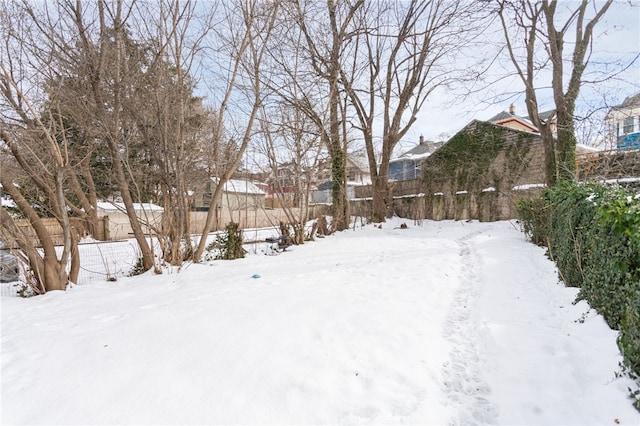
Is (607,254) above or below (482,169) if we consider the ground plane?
below

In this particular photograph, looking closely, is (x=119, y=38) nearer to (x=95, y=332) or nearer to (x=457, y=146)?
A: (x=95, y=332)

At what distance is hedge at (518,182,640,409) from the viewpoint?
220 centimetres

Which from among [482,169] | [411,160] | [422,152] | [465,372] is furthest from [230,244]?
[422,152]

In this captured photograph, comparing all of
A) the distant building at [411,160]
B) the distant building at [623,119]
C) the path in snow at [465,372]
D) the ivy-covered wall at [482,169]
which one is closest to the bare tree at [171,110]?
the path in snow at [465,372]

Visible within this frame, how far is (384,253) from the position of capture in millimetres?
7395

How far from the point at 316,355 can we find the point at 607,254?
283 cm

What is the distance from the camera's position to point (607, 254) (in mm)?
2936

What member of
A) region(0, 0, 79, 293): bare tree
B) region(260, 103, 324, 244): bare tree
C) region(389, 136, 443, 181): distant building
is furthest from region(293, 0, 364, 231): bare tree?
region(389, 136, 443, 181): distant building

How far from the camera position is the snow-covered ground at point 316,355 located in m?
→ 2.03

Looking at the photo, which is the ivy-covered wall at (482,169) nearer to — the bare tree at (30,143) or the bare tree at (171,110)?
the bare tree at (171,110)

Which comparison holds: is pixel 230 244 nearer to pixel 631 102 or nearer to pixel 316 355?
pixel 316 355

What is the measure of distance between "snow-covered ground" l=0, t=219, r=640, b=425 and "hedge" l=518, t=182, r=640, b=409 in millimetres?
206

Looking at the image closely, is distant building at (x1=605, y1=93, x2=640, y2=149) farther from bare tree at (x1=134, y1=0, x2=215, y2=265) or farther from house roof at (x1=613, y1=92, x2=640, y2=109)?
bare tree at (x1=134, y1=0, x2=215, y2=265)

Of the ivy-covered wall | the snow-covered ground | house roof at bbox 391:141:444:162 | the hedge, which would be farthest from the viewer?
house roof at bbox 391:141:444:162
